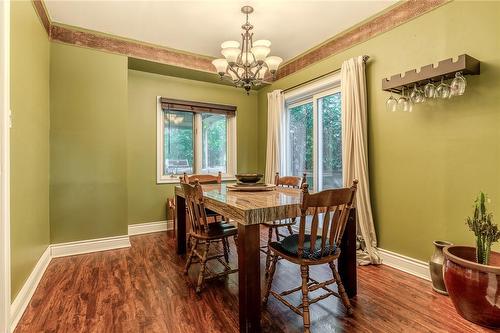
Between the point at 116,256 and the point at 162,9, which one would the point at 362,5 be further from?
the point at 116,256

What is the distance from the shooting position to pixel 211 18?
291cm

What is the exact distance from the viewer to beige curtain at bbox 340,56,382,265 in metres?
2.78

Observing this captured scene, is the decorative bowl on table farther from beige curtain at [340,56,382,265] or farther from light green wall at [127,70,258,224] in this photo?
light green wall at [127,70,258,224]

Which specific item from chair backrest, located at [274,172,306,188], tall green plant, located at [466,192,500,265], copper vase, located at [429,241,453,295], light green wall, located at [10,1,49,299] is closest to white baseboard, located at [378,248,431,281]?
copper vase, located at [429,241,453,295]

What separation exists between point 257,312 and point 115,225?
8.01 feet

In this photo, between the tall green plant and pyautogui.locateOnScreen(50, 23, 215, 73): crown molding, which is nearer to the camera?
the tall green plant

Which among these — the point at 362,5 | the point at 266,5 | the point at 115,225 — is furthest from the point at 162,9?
the point at 115,225

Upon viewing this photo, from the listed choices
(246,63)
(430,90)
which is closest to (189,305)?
(246,63)

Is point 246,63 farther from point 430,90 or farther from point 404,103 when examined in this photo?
point 430,90

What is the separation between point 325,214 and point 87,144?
9.43ft

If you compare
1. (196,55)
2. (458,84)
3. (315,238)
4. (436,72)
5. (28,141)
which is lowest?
(315,238)

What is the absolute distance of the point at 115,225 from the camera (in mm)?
3295

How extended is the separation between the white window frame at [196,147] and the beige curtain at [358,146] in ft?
7.06

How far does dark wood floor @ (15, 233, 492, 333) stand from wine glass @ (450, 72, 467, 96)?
158cm
